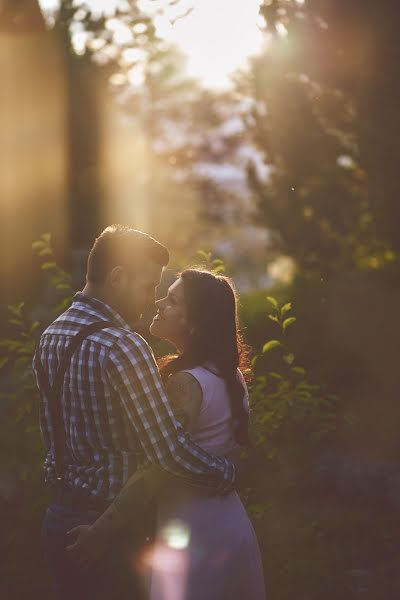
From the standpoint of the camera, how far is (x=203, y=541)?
3.23 m

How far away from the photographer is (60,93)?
435 inches

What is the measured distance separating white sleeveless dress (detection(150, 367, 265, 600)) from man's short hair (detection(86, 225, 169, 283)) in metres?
0.52

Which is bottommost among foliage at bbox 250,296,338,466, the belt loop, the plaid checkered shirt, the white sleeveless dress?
foliage at bbox 250,296,338,466

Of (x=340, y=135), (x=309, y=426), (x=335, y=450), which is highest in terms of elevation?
(x=340, y=135)

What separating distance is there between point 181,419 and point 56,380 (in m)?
0.53

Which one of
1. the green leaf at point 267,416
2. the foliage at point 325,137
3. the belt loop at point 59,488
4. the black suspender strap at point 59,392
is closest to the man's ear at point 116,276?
the black suspender strap at point 59,392

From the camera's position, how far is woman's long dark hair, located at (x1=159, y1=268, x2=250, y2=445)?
3396 mm

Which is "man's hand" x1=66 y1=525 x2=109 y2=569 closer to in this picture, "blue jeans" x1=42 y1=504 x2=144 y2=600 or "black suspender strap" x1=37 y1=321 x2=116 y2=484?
"blue jeans" x1=42 y1=504 x2=144 y2=600

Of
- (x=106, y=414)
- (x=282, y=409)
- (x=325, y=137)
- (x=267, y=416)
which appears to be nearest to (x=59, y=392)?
(x=106, y=414)

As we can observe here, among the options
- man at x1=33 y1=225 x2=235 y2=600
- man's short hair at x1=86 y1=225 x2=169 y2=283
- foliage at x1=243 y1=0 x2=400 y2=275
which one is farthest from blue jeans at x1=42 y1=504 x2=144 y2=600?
foliage at x1=243 y1=0 x2=400 y2=275

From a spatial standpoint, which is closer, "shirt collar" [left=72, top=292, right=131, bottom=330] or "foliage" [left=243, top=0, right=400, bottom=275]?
"shirt collar" [left=72, top=292, right=131, bottom=330]

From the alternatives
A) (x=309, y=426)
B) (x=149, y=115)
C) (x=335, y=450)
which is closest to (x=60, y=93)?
(x=335, y=450)

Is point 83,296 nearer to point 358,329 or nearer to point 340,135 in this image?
point 358,329

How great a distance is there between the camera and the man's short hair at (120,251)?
3143 mm
